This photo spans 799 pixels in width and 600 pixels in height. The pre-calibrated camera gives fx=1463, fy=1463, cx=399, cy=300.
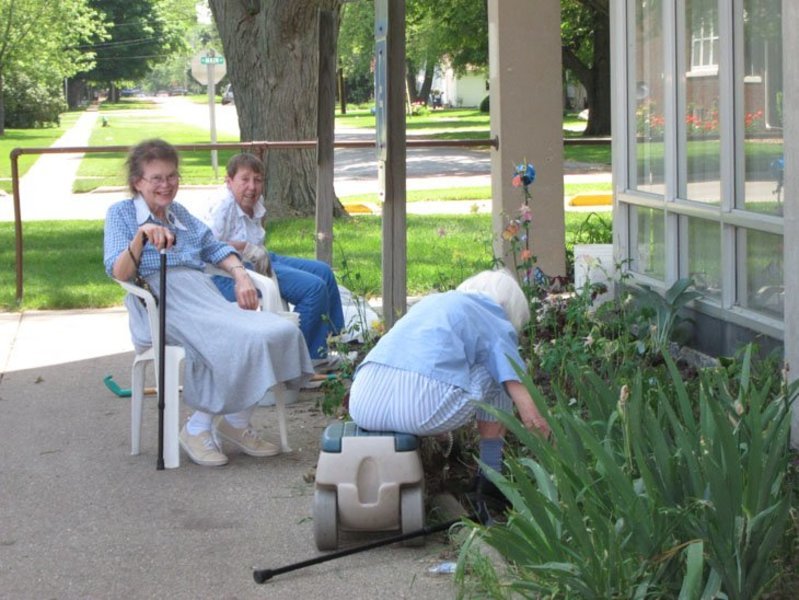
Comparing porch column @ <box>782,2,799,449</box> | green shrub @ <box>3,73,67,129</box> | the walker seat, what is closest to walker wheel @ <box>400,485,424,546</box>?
the walker seat

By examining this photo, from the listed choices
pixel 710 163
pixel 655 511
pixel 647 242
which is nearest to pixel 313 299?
pixel 647 242

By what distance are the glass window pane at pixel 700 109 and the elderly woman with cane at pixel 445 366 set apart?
2.78 meters

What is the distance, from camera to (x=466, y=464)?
595 cm

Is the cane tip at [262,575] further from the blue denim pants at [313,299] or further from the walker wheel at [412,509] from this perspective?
the blue denim pants at [313,299]

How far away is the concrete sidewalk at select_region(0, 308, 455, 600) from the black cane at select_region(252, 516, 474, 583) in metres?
0.05

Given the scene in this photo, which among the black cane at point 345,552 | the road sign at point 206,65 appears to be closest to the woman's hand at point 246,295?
the black cane at point 345,552

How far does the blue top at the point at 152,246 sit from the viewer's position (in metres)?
6.46

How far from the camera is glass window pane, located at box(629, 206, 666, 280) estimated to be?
843 cm

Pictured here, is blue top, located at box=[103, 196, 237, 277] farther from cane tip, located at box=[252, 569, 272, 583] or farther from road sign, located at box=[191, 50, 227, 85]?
road sign, located at box=[191, 50, 227, 85]

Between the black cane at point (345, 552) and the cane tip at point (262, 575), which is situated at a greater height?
the black cane at point (345, 552)

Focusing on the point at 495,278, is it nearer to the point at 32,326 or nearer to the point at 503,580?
the point at 503,580

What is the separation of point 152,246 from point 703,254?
300 cm

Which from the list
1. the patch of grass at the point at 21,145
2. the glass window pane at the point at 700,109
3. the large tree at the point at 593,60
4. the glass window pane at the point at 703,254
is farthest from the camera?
the large tree at the point at 593,60

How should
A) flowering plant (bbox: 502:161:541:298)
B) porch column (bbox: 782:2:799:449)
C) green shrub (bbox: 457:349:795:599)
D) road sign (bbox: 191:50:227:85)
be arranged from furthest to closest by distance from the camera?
road sign (bbox: 191:50:227:85)
flowering plant (bbox: 502:161:541:298)
porch column (bbox: 782:2:799:449)
green shrub (bbox: 457:349:795:599)
